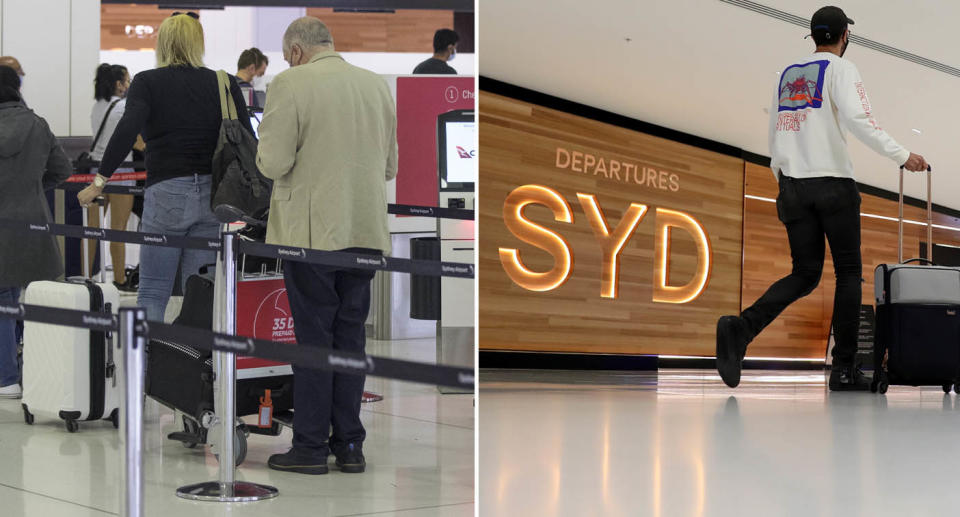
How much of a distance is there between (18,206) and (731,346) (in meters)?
3.17

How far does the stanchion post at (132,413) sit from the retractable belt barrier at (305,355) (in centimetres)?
3

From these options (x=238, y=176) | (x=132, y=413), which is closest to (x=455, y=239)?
(x=238, y=176)

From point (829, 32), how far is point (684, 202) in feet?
22.5

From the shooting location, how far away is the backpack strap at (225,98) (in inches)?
156

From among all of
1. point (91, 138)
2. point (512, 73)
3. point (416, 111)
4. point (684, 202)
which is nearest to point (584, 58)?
point (512, 73)

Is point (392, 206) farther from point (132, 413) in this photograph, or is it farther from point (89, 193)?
point (132, 413)

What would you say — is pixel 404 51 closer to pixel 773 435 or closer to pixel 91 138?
pixel 91 138

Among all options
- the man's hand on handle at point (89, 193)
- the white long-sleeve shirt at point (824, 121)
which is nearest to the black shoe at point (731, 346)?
the white long-sleeve shirt at point (824, 121)

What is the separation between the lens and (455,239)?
557 centimetres

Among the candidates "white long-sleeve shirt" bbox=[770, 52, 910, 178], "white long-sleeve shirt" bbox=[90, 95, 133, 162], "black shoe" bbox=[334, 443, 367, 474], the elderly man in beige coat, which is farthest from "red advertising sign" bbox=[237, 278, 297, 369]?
"white long-sleeve shirt" bbox=[90, 95, 133, 162]

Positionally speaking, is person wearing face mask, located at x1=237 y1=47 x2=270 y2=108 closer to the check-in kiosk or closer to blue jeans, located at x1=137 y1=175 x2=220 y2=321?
the check-in kiosk

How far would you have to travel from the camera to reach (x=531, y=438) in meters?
2.89

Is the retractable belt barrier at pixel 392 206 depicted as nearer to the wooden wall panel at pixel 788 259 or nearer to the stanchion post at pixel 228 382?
the stanchion post at pixel 228 382

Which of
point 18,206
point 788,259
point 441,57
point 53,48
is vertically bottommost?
point 788,259
